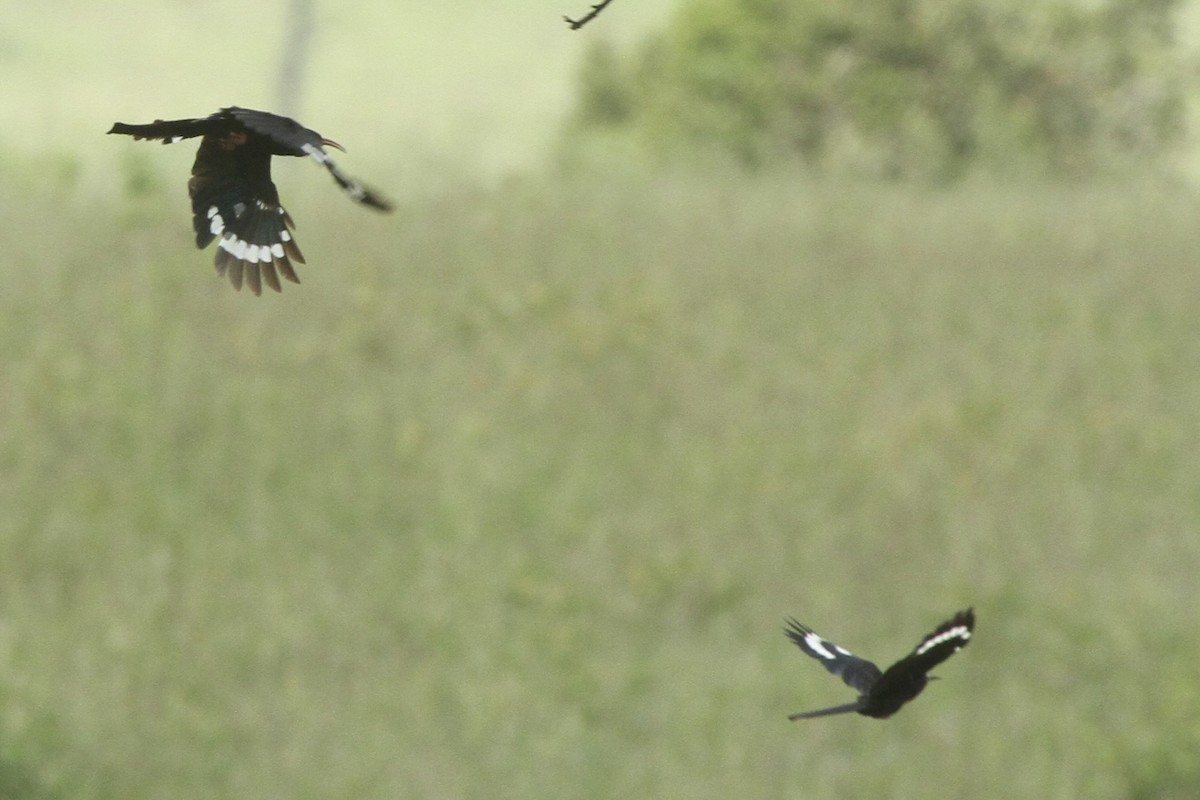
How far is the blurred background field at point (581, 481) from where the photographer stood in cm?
924

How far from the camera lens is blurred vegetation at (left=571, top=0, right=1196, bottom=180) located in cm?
1852

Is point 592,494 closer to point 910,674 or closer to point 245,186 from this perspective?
point 245,186

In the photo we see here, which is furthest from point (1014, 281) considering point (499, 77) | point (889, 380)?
point (499, 77)

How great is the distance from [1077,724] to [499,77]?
17.4 meters

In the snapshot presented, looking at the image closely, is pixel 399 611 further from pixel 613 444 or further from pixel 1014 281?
pixel 1014 281

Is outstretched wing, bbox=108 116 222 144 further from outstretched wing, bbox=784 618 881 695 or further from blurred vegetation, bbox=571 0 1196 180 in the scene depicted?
blurred vegetation, bbox=571 0 1196 180

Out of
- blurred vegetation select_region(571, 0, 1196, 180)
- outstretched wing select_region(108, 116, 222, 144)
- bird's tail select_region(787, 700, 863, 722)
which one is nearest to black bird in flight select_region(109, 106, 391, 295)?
outstretched wing select_region(108, 116, 222, 144)

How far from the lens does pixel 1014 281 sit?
14.4 meters

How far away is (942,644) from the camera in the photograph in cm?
109

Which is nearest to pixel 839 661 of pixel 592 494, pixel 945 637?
pixel 945 637

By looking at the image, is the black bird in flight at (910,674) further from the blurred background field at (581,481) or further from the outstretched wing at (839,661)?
the blurred background field at (581,481)

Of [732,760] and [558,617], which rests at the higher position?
[558,617]

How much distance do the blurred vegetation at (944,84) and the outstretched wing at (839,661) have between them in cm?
1725

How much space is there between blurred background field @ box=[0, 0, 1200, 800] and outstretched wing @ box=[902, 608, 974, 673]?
6743mm
